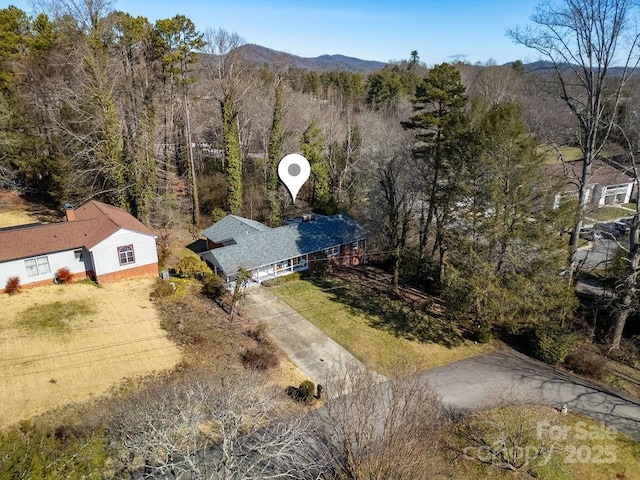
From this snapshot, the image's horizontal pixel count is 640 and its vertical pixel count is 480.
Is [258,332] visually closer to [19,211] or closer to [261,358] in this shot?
[261,358]

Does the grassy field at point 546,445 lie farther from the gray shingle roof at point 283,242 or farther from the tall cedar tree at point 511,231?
the gray shingle roof at point 283,242

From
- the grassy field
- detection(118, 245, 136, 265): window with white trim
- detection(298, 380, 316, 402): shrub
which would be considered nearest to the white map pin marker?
detection(298, 380, 316, 402): shrub

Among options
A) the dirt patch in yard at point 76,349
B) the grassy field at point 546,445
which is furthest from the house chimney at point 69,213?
the grassy field at point 546,445

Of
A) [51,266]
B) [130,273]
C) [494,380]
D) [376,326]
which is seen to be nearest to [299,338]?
[376,326]

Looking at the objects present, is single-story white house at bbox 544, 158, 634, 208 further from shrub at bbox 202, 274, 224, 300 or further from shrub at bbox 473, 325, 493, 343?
shrub at bbox 202, 274, 224, 300

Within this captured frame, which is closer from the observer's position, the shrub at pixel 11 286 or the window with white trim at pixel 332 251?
the shrub at pixel 11 286

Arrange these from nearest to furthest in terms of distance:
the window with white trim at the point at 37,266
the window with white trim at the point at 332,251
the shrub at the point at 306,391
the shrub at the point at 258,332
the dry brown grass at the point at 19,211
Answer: the shrub at the point at 306,391 → the shrub at the point at 258,332 → the window with white trim at the point at 37,266 → the window with white trim at the point at 332,251 → the dry brown grass at the point at 19,211

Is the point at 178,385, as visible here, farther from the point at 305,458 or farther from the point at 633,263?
the point at 633,263
